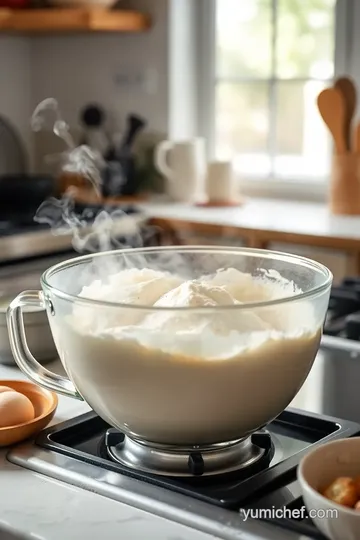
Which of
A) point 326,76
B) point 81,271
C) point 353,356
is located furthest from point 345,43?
point 81,271

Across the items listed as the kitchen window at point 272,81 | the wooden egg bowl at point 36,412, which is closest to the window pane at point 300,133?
the kitchen window at point 272,81

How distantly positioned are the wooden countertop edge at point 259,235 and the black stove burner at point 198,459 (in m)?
1.61

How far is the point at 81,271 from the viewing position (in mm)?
942

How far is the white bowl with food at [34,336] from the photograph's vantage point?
117cm

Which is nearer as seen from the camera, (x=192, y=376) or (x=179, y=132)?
(x=192, y=376)

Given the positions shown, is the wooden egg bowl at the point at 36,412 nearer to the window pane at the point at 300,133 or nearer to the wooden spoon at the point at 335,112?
the wooden spoon at the point at 335,112

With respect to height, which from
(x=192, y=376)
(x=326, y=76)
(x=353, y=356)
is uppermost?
(x=326, y=76)

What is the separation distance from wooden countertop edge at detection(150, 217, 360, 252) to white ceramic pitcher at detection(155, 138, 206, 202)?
1.18 ft

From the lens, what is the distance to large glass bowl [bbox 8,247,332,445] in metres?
0.75

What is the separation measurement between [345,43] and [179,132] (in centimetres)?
70

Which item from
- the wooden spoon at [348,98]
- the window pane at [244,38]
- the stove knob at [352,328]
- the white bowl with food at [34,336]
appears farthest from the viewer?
the window pane at [244,38]

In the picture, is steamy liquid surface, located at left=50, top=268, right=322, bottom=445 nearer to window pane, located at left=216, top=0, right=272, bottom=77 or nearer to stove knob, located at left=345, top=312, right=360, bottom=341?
stove knob, located at left=345, top=312, right=360, bottom=341

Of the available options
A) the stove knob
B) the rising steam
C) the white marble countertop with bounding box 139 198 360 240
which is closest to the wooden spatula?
the white marble countertop with bounding box 139 198 360 240

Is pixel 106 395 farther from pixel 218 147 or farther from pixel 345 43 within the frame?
pixel 218 147
